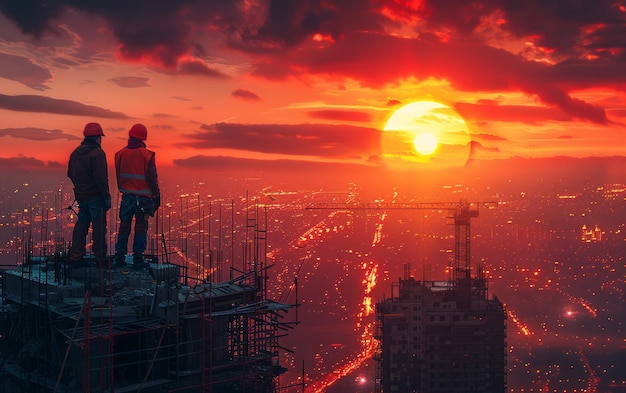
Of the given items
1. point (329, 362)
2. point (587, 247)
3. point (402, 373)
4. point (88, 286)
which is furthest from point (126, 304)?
point (587, 247)

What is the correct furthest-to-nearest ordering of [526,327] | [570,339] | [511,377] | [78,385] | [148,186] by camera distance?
[526,327]
[570,339]
[511,377]
[148,186]
[78,385]

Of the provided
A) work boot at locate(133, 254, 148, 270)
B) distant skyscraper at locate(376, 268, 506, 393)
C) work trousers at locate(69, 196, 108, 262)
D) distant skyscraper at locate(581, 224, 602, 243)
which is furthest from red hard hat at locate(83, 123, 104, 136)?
distant skyscraper at locate(581, 224, 602, 243)

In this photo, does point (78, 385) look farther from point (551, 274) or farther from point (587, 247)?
point (587, 247)

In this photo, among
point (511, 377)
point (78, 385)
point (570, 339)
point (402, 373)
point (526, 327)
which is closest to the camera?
point (78, 385)

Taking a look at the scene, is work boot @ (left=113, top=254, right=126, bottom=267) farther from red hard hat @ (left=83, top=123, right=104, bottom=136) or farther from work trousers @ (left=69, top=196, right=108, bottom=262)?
red hard hat @ (left=83, top=123, right=104, bottom=136)

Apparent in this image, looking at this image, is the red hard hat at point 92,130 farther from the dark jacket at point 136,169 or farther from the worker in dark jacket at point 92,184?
the dark jacket at point 136,169

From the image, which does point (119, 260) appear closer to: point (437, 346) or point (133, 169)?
point (133, 169)

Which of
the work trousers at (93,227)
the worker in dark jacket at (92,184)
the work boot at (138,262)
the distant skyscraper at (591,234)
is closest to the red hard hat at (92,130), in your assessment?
the worker in dark jacket at (92,184)

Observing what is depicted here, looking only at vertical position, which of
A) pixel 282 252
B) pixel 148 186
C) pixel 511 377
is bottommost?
pixel 511 377
